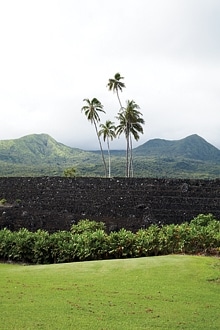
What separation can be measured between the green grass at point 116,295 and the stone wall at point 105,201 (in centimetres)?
1160

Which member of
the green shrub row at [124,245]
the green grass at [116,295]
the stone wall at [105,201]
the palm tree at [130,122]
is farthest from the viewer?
the palm tree at [130,122]

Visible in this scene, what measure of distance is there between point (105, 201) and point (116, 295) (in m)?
17.2

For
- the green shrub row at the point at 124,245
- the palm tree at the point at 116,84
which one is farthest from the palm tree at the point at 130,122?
the green shrub row at the point at 124,245

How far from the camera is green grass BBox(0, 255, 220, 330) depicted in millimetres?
7246

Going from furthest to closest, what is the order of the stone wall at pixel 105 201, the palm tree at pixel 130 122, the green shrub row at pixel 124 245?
the palm tree at pixel 130 122 < the stone wall at pixel 105 201 < the green shrub row at pixel 124 245

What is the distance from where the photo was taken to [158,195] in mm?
25906

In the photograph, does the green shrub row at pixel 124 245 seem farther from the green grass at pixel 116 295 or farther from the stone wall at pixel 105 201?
the stone wall at pixel 105 201

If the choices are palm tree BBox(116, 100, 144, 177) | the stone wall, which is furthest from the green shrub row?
palm tree BBox(116, 100, 144, 177)

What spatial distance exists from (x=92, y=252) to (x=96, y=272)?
358cm

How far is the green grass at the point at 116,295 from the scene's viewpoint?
7.25m

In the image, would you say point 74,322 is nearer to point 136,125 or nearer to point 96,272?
point 96,272

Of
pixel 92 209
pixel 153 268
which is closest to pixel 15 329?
pixel 153 268

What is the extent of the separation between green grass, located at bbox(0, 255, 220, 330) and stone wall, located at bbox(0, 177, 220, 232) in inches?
457

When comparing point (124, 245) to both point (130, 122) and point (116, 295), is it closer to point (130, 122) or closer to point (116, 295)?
point (116, 295)
